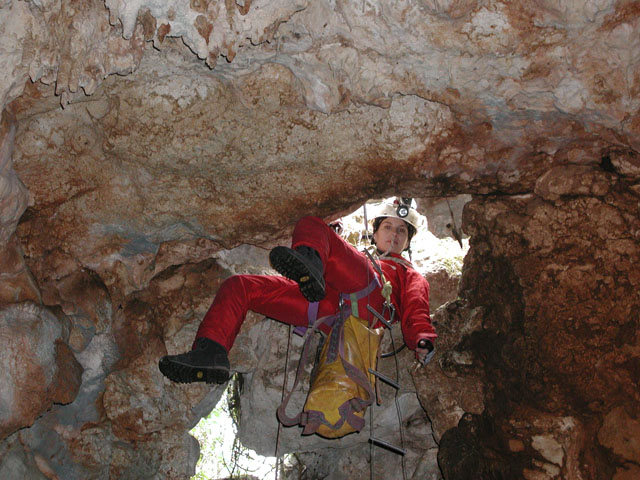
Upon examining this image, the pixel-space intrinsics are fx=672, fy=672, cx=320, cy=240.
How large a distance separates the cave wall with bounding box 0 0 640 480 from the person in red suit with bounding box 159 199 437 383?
41cm

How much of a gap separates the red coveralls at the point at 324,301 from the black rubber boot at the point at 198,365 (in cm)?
13

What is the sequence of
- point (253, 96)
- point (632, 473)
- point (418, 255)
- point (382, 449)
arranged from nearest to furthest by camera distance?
point (632, 473)
point (253, 96)
point (382, 449)
point (418, 255)

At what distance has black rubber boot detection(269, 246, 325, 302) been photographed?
379 centimetres

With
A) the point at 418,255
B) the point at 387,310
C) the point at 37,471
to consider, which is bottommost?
the point at 37,471

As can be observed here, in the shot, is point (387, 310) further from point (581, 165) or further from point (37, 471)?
point (37, 471)

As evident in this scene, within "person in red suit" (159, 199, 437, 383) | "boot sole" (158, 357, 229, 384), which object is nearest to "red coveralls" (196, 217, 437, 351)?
"person in red suit" (159, 199, 437, 383)

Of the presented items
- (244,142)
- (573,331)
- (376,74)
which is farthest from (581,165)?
(244,142)

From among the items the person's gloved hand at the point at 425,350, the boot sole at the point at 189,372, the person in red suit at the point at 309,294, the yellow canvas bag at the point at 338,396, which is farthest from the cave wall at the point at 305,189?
the boot sole at the point at 189,372

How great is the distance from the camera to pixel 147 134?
15.0 feet

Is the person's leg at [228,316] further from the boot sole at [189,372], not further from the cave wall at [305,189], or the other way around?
the cave wall at [305,189]

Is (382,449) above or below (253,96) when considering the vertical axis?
below

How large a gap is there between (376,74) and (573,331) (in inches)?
80.8

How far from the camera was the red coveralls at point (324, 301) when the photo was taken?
171 inches

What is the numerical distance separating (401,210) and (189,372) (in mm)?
2337
